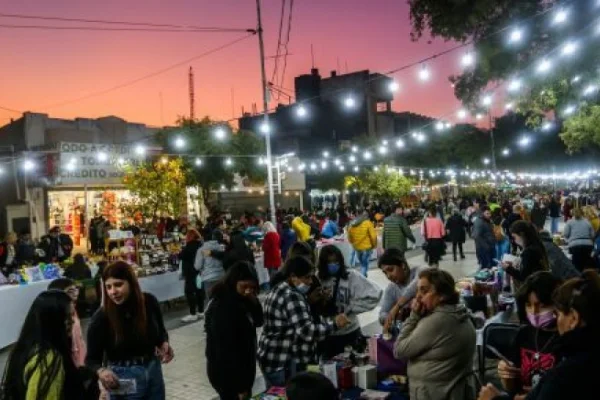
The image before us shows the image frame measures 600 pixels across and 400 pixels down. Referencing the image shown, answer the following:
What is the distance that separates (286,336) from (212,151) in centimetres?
2086

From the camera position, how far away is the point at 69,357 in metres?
3.05

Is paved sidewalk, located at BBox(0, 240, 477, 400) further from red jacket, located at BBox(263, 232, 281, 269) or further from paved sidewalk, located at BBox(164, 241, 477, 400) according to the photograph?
red jacket, located at BBox(263, 232, 281, 269)

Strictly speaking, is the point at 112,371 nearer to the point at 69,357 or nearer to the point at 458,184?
the point at 69,357

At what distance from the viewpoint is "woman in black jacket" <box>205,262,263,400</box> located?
3.85 m

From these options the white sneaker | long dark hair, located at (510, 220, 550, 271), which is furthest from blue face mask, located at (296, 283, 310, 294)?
the white sneaker

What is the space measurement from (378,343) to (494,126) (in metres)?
53.8

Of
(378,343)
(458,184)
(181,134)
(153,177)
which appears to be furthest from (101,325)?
(458,184)

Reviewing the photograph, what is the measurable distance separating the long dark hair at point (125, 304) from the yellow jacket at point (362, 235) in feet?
31.8

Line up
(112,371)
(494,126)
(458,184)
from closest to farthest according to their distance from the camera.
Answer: (112,371), (494,126), (458,184)

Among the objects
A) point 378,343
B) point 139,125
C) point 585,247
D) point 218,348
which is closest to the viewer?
point 218,348

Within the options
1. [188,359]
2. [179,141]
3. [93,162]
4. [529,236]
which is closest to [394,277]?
[529,236]

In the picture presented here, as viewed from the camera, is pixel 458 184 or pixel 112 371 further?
pixel 458 184

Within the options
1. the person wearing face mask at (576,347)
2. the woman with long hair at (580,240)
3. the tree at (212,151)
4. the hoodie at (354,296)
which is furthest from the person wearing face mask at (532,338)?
the tree at (212,151)

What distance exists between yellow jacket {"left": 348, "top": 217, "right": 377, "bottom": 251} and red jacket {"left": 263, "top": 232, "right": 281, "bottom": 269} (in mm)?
2190
